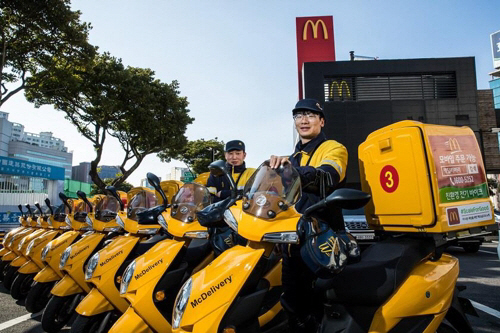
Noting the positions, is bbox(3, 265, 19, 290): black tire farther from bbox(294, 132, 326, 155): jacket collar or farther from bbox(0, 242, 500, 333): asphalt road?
bbox(294, 132, 326, 155): jacket collar

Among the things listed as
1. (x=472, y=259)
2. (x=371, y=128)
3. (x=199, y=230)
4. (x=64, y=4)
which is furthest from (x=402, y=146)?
(x=371, y=128)

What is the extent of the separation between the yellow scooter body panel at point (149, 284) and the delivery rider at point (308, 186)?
0.99 m

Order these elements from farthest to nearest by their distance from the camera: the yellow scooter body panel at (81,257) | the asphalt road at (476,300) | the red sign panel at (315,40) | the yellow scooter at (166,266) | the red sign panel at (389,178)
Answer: the red sign panel at (315,40) → the asphalt road at (476,300) → the yellow scooter body panel at (81,257) → the yellow scooter at (166,266) → the red sign panel at (389,178)

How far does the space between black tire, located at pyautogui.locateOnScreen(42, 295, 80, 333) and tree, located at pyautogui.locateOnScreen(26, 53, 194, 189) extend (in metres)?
11.1

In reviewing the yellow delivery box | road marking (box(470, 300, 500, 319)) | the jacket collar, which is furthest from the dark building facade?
the yellow delivery box

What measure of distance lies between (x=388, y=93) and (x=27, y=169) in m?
16.0

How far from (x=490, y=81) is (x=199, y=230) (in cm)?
7189

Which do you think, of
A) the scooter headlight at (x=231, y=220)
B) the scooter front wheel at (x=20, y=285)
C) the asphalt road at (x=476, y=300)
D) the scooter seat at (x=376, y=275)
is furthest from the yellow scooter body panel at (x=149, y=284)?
the scooter front wheel at (x=20, y=285)

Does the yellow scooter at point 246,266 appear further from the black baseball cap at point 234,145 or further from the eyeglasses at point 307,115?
the black baseball cap at point 234,145

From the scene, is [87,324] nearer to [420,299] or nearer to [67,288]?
[67,288]

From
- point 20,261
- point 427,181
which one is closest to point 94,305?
point 427,181

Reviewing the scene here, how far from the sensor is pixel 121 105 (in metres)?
15.7

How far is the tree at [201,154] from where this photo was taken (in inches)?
1438

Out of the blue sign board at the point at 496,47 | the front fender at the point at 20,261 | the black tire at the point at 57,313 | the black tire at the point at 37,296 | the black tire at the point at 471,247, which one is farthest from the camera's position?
the blue sign board at the point at 496,47
